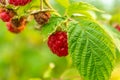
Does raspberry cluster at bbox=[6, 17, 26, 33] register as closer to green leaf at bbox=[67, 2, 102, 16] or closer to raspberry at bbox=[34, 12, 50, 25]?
raspberry at bbox=[34, 12, 50, 25]

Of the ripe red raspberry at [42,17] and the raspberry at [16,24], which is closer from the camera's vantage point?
the ripe red raspberry at [42,17]

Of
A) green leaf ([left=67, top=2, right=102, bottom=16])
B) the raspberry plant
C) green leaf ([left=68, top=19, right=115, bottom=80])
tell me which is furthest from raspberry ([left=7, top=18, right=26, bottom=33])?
green leaf ([left=68, top=19, right=115, bottom=80])

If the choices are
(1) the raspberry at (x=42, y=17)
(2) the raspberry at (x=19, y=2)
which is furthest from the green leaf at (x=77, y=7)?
(2) the raspberry at (x=19, y=2)

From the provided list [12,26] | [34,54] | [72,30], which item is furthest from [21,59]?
[72,30]

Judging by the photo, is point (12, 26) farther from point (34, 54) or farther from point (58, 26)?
point (34, 54)

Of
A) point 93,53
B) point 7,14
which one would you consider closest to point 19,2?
point 7,14

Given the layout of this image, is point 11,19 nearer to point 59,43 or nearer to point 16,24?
point 16,24

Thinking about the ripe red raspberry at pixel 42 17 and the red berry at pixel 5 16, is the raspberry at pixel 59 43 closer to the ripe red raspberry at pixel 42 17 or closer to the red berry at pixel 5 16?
the ripe red raspberry at pixel 42 17
